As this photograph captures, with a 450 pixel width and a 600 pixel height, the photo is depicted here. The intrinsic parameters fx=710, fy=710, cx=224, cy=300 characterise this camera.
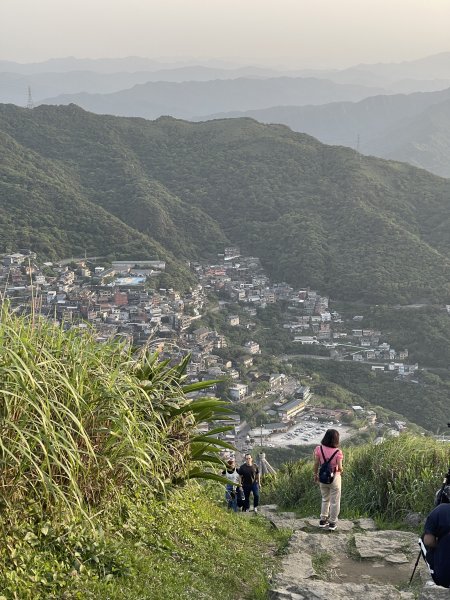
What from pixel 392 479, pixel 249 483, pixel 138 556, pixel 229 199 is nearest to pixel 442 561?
pixel 138 556

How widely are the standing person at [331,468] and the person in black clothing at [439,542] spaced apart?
1921 mm

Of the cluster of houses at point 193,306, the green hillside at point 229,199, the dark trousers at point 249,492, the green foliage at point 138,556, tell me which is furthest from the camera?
the green hillside at point 229,199

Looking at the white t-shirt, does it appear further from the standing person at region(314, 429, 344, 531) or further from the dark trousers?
the standing person at region(314, 429, 344, 531)

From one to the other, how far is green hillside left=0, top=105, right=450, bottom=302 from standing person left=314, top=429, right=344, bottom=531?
3873 cm

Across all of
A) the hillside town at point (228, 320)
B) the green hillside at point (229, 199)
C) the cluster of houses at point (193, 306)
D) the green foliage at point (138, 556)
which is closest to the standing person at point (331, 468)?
the green foliage at point (138, 556)

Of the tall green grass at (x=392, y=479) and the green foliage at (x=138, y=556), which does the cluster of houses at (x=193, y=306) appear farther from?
the green foliage at (x=138, y=556)

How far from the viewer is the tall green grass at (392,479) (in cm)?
597

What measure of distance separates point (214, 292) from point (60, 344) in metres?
44.8

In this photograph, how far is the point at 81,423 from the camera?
373 cm

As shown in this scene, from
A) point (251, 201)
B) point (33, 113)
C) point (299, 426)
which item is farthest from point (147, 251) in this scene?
point (33, 113)

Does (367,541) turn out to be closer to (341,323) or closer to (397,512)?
(397,512)

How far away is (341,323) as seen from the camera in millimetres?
45281

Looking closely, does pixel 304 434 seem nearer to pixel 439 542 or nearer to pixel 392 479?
pixel 392 479

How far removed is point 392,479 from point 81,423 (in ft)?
11.2
